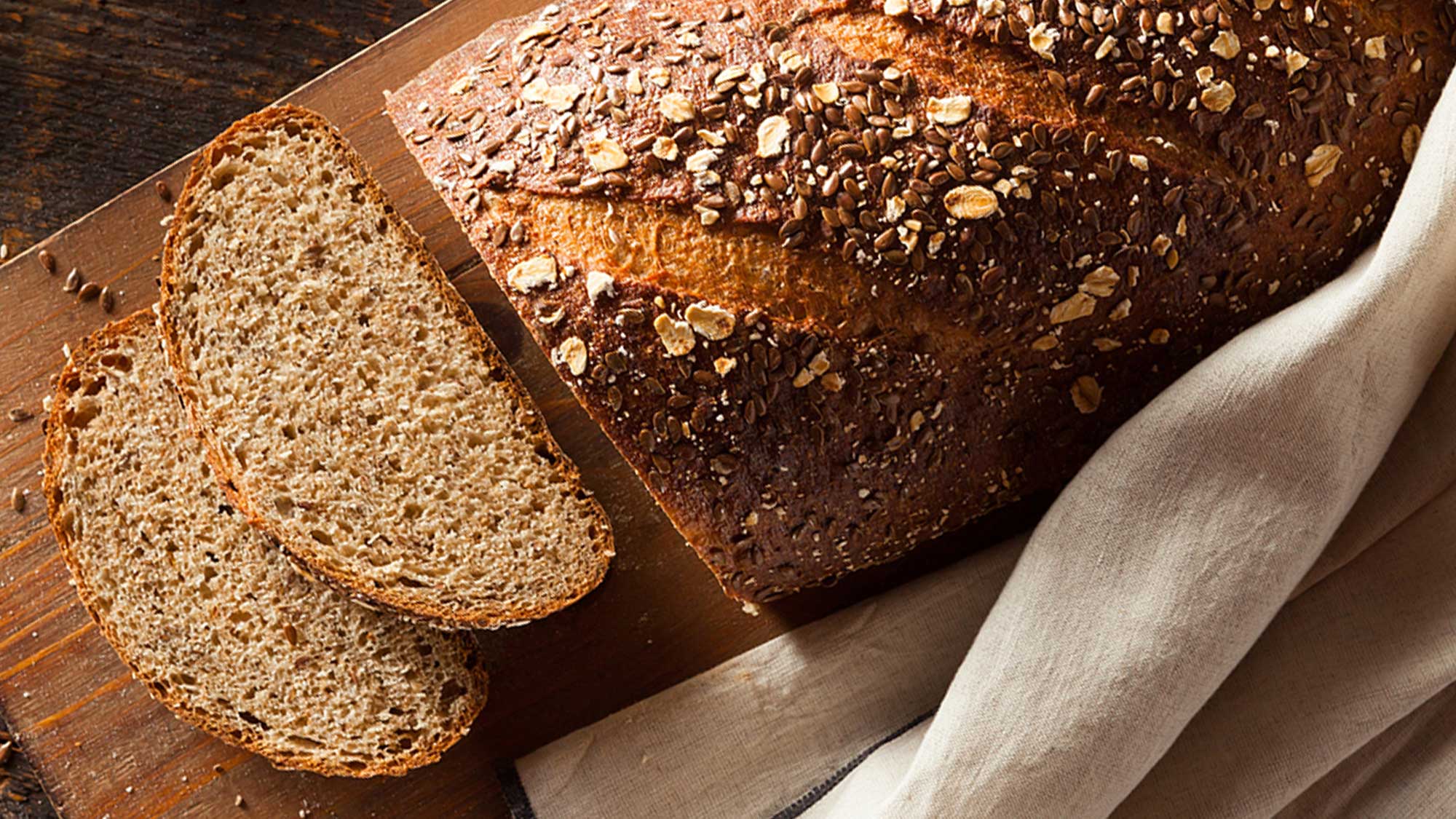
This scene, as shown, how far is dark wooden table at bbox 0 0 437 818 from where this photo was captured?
2.54 metres

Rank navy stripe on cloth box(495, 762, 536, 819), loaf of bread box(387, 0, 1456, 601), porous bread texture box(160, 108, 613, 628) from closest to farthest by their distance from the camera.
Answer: loaf of bread box(387, 0, 1456, 601)
porous bread texture box(160, 108, 613, 628)
navy stripe on cloth box(495, 762, 536, 819)

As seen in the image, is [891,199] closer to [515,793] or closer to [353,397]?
[353,397]

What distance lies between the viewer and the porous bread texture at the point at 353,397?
7.13ft

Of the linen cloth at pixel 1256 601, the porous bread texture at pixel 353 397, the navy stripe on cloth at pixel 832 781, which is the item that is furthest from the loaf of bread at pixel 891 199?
the navy stripe on cloth at pixel 832 781

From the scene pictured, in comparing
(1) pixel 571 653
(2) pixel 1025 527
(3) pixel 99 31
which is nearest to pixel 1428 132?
(2) pixel 1025 527

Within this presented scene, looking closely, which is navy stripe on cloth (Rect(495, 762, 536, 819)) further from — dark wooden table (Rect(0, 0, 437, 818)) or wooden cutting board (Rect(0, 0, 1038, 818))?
dark wooden table (Rect(0, 0, 437, 818))

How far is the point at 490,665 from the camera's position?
2377 millimetres

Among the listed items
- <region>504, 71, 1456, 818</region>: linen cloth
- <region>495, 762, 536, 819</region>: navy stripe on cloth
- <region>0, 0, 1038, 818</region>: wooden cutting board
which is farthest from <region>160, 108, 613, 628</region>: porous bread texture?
<region>504, 71, 1456, 818</region>: linen cloth

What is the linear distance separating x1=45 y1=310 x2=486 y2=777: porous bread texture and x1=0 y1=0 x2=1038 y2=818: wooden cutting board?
0.46 feet

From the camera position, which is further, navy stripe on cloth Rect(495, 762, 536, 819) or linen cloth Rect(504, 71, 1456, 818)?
navy stripe on cloth Rect(495, 762, 536, 819)

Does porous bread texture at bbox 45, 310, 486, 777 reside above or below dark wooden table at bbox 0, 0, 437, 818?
below

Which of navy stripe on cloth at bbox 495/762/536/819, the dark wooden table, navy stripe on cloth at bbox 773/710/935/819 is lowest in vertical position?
navy stripe on cloth at bbox 773/710/935/819

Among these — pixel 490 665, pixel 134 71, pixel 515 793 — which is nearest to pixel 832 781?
pixel 515 793

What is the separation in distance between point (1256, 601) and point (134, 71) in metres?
2.48
